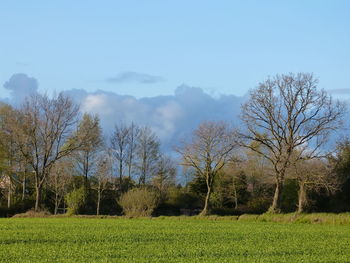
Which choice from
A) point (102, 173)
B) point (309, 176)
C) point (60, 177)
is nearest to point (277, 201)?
point (309, 176)

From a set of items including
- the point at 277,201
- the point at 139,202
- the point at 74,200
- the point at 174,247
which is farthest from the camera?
the point at 74,200

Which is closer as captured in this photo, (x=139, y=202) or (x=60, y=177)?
(x=139, y=202)

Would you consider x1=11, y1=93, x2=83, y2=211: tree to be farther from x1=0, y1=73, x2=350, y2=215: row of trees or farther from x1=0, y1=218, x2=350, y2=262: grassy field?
x1=0, y1=218, x2=350, y2=262: grassy field

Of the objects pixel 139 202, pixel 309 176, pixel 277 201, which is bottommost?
pixel 139 202

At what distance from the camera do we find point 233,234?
1039 inches

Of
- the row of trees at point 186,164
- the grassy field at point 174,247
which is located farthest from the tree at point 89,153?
the grassy field at point 174,247

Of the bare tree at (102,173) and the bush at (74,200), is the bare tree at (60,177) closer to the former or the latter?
the bare tree at (102,173)

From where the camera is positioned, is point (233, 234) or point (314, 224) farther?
point (314, 224)

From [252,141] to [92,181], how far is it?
2089 cm

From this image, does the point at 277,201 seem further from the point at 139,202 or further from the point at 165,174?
the point at 165,174

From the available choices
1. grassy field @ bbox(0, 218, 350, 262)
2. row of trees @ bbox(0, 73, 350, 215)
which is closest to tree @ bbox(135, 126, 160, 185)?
row of trees @ bbox(0, 73, 350, 215)

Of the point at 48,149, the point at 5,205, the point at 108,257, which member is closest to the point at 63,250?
the point at 108,257

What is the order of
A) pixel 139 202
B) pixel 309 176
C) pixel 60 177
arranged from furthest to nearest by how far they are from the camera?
pixel 60 177 → pixel 309 176 → pixel 139 202

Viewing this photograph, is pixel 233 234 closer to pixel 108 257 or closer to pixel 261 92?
pixel 108 257
